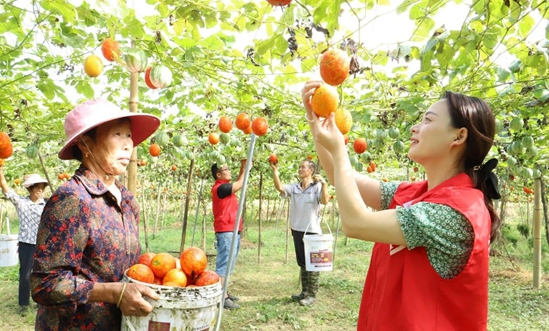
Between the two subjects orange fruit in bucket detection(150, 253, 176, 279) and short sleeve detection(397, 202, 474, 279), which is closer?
short sleeve detection(397, 202, 474, 279)

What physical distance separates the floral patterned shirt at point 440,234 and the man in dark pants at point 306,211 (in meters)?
4.14

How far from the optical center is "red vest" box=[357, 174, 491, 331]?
132 cm

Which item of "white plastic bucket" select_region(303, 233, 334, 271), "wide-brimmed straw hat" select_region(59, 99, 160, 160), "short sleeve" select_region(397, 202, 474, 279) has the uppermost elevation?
"wide-brimmed straw hat" select_region(59, 99, 160, 160)

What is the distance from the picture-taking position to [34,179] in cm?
565

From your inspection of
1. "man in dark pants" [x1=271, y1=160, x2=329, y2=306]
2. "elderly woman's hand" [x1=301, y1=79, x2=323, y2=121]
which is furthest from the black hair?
"man in dark pants" [x1=271, y1=160, x2=329, y2=306]

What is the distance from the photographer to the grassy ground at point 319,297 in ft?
16.9

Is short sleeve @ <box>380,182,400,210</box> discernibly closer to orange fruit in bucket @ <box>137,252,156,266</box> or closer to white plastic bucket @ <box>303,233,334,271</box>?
orange fruit in bucket @ <box>137,252,156,266</box>

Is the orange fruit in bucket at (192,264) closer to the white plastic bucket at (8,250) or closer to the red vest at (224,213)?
the red vest at (224,213)

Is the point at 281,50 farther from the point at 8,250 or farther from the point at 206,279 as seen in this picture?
the point at 8,250

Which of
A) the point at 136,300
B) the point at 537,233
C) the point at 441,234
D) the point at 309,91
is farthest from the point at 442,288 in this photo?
the point at 537,233

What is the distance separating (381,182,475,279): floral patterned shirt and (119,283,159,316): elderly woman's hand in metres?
0.98

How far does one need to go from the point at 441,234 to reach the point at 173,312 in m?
1.04

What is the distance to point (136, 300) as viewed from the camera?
146cm

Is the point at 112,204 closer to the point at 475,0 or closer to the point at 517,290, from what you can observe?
the point at 475,0
